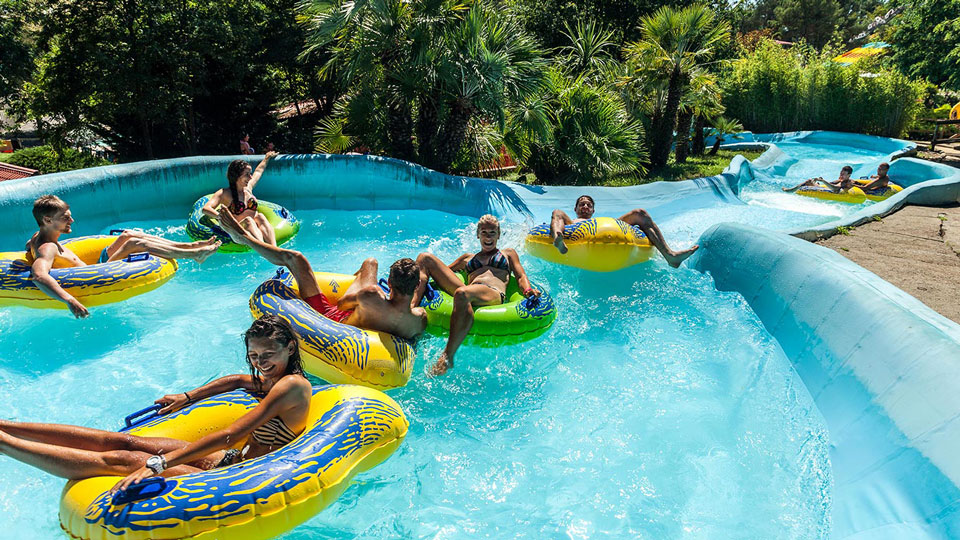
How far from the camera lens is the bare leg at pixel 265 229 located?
6883 millimetres

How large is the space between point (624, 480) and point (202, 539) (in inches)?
100

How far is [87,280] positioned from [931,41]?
57.4 feet

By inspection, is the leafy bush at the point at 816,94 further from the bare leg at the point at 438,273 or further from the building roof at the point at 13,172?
the building roof at the point at 13,172

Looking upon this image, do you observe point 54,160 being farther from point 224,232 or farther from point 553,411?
point 553,411

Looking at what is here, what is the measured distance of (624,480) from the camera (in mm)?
3979

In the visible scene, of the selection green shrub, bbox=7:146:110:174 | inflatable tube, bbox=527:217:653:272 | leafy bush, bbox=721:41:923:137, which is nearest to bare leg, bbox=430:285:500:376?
inflatable tube, bbox=527:217:653:272

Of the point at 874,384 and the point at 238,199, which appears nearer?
the point at 874,384

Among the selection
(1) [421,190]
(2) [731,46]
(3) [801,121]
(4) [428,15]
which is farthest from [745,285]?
(2) [731,46]

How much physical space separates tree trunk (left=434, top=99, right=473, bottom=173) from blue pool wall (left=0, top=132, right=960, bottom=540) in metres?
1.15

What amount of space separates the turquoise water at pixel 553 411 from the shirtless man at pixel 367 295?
0.59 m

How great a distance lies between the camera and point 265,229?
6.93 metres

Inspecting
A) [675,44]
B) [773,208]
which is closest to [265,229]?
[675,44]

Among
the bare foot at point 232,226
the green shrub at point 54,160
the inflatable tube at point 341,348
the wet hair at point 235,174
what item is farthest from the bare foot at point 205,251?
the green shrub at point 54,160

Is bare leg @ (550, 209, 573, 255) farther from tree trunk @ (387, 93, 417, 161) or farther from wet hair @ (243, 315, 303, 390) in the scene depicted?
tree trunk @ (387, 93, 417, 161)
